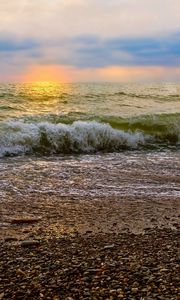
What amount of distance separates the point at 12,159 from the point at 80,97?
16.1 m

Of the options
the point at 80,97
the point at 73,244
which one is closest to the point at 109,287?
the point at 73,244

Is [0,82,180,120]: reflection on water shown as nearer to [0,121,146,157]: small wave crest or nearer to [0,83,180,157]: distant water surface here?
[0,83,180,157]: distant water surface

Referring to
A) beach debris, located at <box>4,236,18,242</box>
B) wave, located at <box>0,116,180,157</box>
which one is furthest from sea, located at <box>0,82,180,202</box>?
beach debris, located at <box>4,236,18,242</box>

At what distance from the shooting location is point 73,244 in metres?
4.77

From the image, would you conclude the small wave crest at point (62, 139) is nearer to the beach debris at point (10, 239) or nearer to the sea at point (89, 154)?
the sea at point (89, 154)

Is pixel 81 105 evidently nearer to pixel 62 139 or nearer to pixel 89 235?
pixel 62 139

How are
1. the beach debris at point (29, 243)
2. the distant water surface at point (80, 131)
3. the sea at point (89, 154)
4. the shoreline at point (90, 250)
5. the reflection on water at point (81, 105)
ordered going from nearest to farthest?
1. the shoreline at point (90, 250)
2. the beach debris at point (29, 243)
3. the sea at point (89, 154)
4. the distant water surface at point (80, 131)
5. the reflection on water at point (81, 105)

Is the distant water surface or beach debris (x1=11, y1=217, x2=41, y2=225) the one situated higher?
the distant water surface

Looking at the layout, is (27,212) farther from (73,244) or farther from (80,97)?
(80,97)

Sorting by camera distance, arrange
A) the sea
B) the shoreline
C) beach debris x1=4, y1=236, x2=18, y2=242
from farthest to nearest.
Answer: the sea
beach debris x1=4, y1=236, x2=18, y2=242
the shoreline

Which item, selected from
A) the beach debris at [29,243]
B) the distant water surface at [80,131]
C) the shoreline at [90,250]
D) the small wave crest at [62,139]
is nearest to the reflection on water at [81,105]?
the distant water surface at [80,131]

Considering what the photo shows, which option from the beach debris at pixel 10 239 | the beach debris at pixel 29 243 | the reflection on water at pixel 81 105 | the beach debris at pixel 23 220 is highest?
the reflection on water at pixel 81 105

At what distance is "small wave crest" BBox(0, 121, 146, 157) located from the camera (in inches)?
478

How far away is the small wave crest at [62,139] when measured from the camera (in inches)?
478
